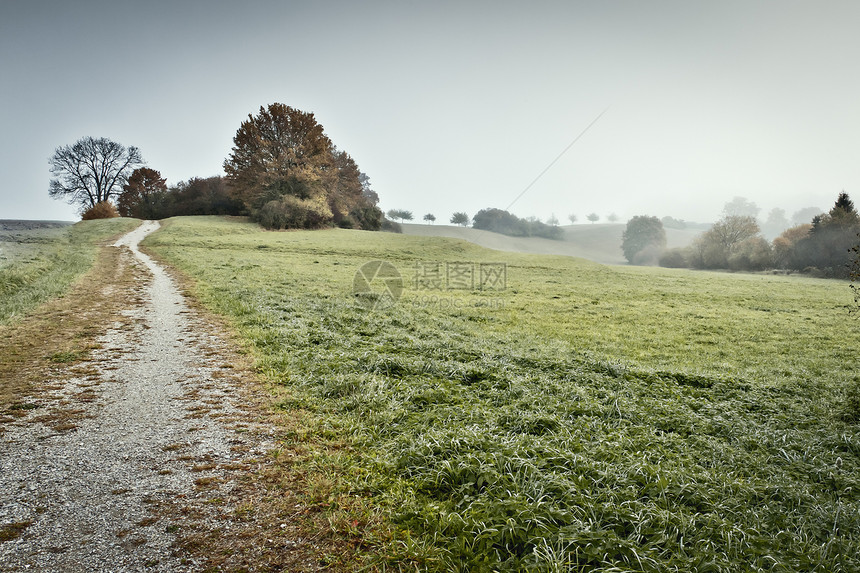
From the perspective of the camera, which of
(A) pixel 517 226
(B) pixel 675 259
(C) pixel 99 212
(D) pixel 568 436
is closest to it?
(D) pixel 568 436

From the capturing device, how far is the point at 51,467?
393 cm

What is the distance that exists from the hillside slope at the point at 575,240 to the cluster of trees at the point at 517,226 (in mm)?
2747

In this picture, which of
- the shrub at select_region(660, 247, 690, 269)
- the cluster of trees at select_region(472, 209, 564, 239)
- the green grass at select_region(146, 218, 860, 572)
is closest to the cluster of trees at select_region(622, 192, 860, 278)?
the shrub at select_region(660, 247, 690, 269)

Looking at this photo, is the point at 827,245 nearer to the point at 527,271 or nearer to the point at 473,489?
the point at 527,271

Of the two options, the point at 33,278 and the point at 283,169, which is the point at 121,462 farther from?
the point at 283,169

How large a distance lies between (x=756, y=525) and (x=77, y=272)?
74.9 ft

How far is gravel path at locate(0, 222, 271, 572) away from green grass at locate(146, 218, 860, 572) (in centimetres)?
99

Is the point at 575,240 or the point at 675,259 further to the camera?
the point at 575,240

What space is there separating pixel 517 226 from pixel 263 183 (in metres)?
54.7

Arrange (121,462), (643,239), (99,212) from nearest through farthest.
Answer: (121,462), (99,212), (643,239)

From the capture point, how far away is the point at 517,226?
8725 cm

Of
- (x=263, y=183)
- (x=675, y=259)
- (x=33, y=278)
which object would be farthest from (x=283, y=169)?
(x=675, y=259)

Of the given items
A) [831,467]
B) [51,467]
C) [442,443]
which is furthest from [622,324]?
[51,467]

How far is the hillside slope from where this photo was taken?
239ft
